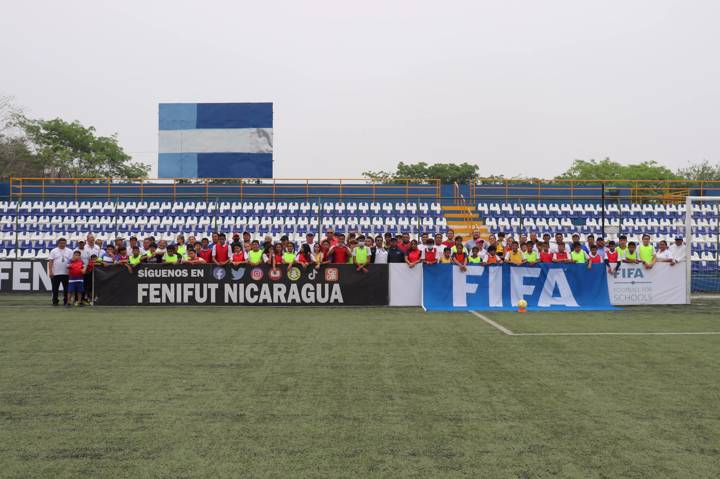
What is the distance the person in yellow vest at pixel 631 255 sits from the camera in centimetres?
1617

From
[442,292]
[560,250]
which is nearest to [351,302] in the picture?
[442,292]

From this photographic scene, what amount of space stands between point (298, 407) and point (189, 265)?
35.0ft

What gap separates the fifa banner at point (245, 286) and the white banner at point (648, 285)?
19.7 feet

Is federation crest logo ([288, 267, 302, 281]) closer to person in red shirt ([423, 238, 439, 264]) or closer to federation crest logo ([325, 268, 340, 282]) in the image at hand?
federation crest logo ([325, 268, 340, 282])

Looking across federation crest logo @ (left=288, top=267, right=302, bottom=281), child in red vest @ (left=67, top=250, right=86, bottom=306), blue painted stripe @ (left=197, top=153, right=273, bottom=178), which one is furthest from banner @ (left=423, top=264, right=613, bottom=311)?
blue painted stripe @ (left=197, top=153, right=273, bottom=178)

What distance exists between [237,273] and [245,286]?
0.38m

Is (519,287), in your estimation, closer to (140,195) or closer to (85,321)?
(85,321)

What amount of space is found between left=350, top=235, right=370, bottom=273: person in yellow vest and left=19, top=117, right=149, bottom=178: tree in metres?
53.2

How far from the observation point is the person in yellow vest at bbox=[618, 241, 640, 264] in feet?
53.1

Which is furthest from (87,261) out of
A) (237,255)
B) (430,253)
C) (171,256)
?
(430,253)

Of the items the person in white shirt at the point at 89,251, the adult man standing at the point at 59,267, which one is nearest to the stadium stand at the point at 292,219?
the person in white shirt at the point at 89,251

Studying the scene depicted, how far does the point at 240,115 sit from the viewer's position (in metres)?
26.1

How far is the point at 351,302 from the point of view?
15.7 m

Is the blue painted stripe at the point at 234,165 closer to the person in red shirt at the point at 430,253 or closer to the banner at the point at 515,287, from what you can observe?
the person in red shirt at the point at 430,253
